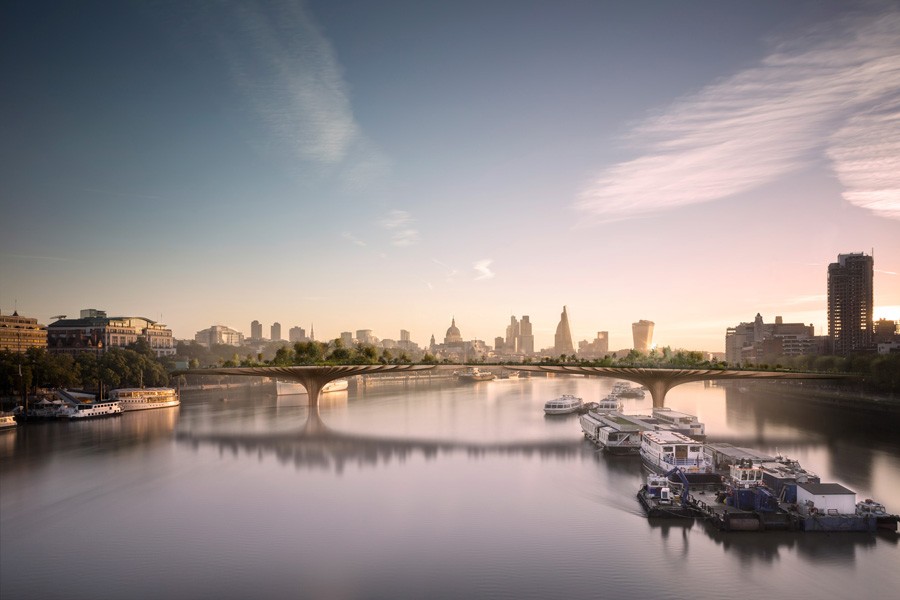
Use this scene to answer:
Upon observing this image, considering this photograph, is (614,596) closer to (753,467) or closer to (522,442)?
(753,467)

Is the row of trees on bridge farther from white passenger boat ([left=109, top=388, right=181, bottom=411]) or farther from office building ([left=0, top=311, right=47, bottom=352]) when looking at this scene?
office building ([left=0, top=311, right=47, bottom=352])

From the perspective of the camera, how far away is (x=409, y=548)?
2995 centimetres

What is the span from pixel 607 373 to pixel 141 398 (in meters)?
71.2

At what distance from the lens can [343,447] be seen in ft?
197

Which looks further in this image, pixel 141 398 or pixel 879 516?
pixel 141 398

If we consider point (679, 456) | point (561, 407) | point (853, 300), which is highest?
point (853, 300)

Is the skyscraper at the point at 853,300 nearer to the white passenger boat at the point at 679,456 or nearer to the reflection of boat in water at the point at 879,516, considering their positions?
the white passenger boat at the point at 679,456

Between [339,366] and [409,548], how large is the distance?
185ft

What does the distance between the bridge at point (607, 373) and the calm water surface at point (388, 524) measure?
9856mm

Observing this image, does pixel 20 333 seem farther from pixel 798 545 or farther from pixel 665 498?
pixel 798 545

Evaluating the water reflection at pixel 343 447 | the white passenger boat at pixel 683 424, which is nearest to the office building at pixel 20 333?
the water reflection at pixel 343 447

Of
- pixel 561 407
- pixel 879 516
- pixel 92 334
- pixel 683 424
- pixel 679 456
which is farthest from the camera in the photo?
pixel 92 334

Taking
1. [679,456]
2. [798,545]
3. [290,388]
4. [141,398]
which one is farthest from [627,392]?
[798,545]

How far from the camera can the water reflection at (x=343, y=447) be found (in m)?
54.1
